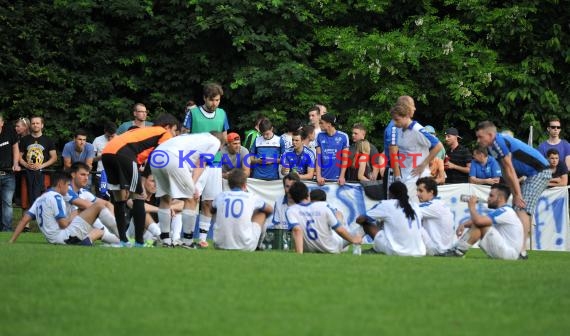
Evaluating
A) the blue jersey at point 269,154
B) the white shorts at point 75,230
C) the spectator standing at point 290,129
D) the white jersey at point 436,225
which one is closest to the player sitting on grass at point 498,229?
the white jersey at point 436,225

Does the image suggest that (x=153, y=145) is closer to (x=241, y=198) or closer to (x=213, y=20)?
(x=241, y=198)

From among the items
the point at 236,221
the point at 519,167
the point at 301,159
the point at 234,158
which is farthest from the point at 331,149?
the point at 236,221

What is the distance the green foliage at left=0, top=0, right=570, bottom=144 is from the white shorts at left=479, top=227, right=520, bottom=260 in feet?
33.5

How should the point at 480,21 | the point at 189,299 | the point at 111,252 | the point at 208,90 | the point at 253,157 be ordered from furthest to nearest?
the point at 480,21, the point at 253,157, the point at 208,90, the point at 111,252, the point at 189,299

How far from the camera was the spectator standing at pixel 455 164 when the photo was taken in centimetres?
2112

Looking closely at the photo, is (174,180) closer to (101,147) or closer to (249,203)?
(249,203)

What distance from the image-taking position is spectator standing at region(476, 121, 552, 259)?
1498cm

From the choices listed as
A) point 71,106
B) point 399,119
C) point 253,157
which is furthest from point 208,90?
point 71,106

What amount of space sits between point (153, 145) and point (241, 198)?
63.7 inches

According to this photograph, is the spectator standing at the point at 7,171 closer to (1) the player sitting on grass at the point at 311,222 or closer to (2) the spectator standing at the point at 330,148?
(2) the spectator standing at the point at 330,148

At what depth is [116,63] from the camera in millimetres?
27297

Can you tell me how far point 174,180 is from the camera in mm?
14875

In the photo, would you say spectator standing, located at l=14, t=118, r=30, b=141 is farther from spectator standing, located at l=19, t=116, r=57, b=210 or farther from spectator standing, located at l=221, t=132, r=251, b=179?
spectator standing, located at l=221, t=132, r=251, b=179

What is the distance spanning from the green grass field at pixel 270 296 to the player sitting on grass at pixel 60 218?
247 centimetres
